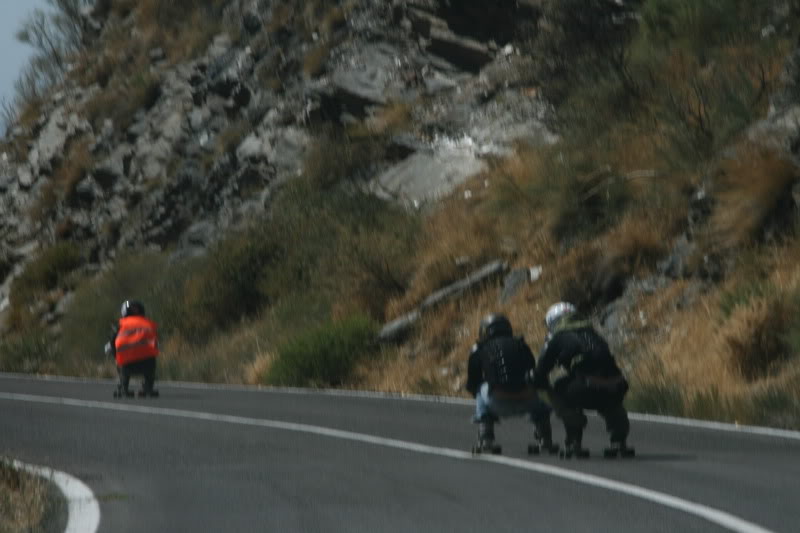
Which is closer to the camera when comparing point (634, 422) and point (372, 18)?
point (634, 422)

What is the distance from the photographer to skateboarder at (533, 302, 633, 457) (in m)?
13.4

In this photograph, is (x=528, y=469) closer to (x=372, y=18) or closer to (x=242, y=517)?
(x=242, y=517)

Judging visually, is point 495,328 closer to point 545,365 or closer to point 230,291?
point 545,365

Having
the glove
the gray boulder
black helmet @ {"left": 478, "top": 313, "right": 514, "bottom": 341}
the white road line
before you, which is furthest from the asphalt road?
the gray boulder

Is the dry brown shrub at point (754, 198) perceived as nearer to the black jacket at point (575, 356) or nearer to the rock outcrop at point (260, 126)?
the black jacket at point (575, 356)

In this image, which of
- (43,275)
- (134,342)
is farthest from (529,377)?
(43,275)

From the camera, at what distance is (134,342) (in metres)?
23.2

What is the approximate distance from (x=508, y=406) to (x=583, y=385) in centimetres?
70

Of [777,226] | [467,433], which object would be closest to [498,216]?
[777,226]

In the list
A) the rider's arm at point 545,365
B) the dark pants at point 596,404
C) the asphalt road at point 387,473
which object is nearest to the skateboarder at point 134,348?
the asphalt road at point 387,473

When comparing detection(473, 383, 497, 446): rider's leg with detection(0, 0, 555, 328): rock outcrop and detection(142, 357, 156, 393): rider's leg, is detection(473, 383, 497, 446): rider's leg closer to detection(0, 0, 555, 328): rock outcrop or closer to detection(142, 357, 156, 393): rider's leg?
detection(142, 357, 156, 393): rider's leg

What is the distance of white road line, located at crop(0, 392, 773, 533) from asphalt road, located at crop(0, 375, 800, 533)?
0.9 inches

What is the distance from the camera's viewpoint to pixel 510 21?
3875cm

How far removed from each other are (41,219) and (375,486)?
38522mm
